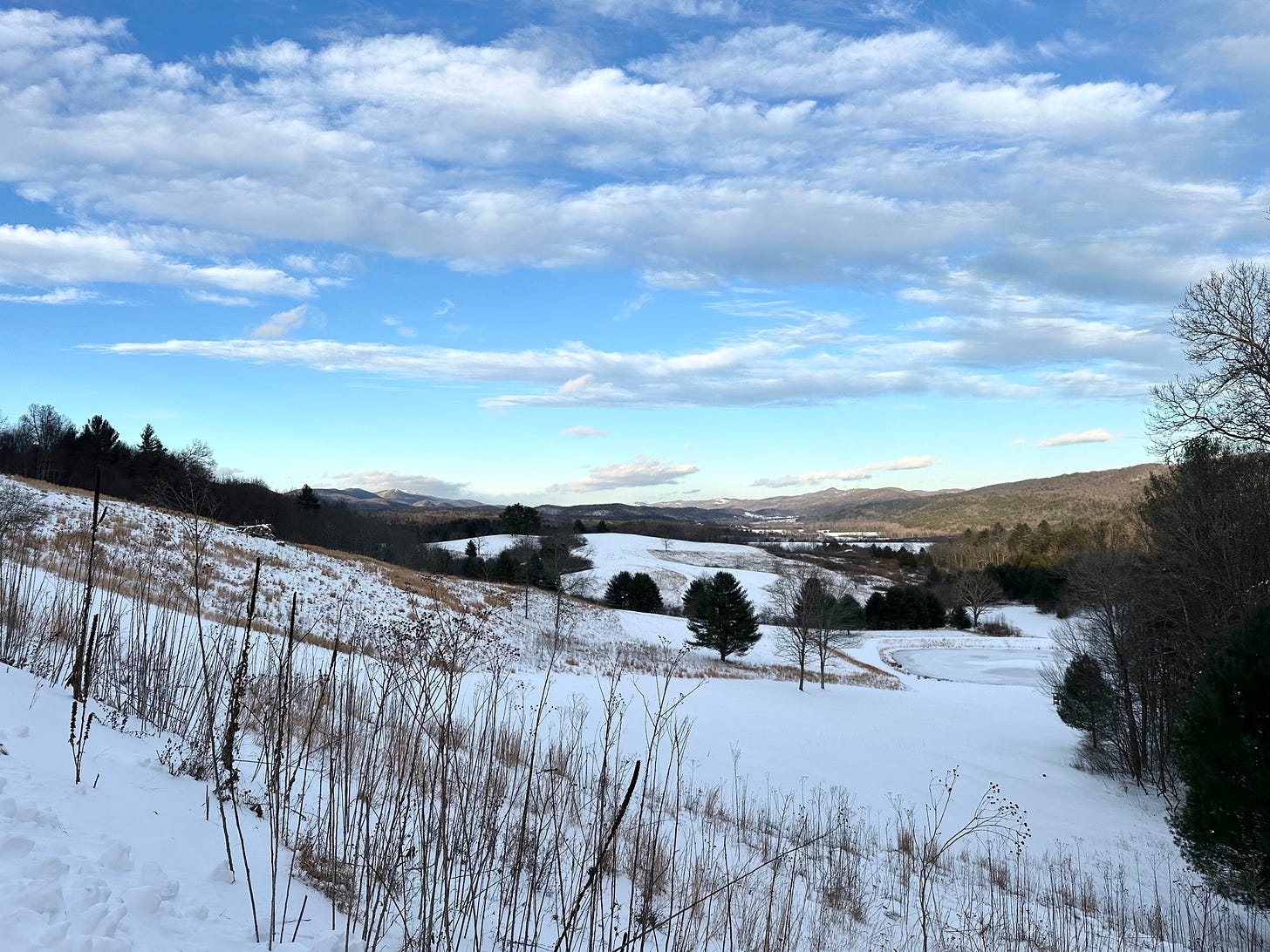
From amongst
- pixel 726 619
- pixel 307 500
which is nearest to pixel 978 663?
pixel 726 619

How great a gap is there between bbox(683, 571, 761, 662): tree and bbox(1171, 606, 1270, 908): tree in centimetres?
2790

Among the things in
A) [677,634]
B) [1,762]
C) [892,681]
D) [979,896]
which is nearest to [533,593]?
[677,634]

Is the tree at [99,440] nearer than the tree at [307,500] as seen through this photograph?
Yes

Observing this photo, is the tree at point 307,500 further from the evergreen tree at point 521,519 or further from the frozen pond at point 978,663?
the frozen pond at point 978,663

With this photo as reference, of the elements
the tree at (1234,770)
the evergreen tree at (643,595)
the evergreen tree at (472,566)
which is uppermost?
the tree at (1234,770)

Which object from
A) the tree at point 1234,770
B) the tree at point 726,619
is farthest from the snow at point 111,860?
the tree at point 726,619

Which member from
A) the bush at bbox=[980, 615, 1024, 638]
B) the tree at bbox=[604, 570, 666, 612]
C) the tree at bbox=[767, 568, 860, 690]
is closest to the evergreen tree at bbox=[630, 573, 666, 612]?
the tree at bbox=[604, 570, 666, 612]

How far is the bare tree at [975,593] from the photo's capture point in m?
67.6

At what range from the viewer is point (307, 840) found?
3.99 metres

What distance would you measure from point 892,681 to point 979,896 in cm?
3222

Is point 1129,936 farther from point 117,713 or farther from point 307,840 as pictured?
point 117,713

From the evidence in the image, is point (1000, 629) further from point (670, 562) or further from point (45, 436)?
point (45, 436)

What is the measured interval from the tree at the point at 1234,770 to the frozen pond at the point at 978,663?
110 ft

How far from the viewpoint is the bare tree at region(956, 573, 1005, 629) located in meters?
67.6
